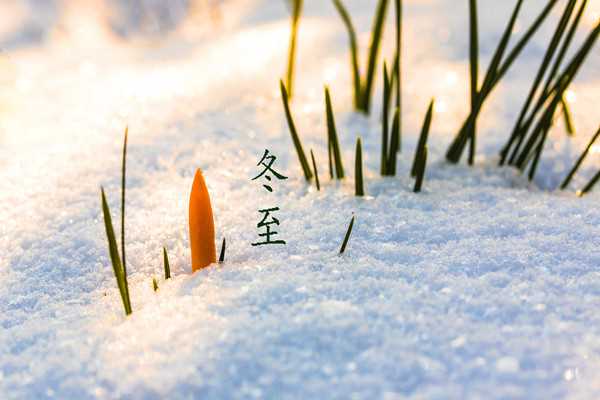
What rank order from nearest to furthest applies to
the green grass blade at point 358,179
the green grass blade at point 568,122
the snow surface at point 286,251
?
the snow surface at point 286,251
the green grass blade at point 358,179
the green grass blade at point 568,122

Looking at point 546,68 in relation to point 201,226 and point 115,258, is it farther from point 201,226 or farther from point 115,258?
point 115,258

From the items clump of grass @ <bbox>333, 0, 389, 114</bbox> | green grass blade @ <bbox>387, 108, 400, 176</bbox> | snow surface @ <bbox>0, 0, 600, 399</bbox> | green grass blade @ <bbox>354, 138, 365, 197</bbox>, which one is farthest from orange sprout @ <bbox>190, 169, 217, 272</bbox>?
clump of grass @ <bbox>333, 0, 389, 114</bbox>

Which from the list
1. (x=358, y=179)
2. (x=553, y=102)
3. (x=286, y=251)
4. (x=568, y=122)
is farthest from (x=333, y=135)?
(x=568, y=122)

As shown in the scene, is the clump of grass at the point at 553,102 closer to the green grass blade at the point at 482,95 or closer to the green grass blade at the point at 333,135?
the green grass blade at the point at 482,95

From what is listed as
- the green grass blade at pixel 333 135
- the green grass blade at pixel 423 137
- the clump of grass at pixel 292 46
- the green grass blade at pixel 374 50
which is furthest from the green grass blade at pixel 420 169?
the clump of grass at pixel 292 46

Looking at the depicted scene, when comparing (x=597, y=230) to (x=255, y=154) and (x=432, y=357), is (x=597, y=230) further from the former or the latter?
(x=255, y=154)
